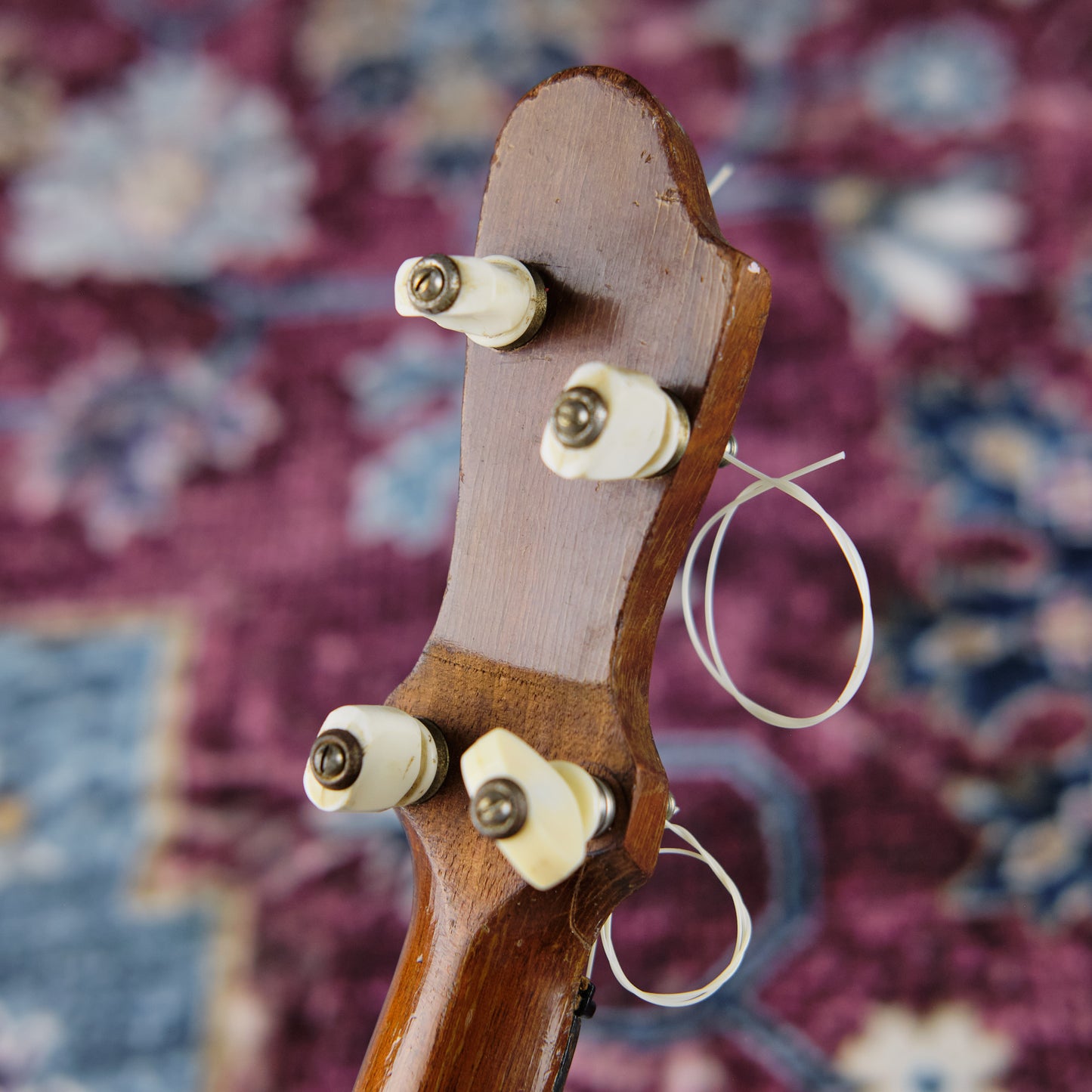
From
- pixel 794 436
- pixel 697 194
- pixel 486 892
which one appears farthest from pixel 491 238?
pixel 794 436

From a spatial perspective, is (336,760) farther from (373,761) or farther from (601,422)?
(601,422)

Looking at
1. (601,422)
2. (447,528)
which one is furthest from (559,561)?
(447,528)

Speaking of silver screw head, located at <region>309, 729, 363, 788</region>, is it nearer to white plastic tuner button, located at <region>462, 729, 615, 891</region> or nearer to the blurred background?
white plastic tuner button, located at <region>462, 729, 615, 891</region>

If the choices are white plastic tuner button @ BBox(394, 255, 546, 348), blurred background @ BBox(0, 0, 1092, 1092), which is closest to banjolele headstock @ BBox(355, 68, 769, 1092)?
white plastic tuner button @ BBox(394, 255, 546, 348)

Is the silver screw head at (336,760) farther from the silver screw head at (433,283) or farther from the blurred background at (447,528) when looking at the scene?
the blurred background at (447,528)

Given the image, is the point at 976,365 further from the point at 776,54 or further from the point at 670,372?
the point at 670,372

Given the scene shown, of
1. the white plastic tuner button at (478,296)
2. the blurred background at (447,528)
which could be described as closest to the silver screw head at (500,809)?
the white plastic tuner button at (478,296)
